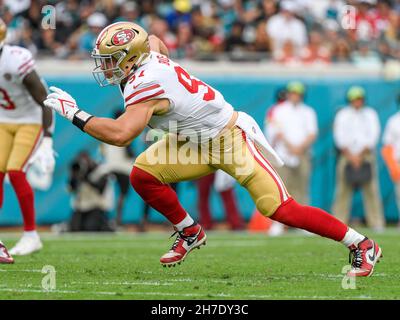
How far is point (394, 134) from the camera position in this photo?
43.0 feet

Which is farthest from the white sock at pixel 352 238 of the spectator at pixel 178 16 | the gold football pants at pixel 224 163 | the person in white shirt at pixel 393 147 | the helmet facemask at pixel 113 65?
the spectator at pixel 178 16

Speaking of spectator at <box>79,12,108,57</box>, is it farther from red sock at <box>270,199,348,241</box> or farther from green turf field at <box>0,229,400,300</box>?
red sock at <box>270,199,348,241</box>

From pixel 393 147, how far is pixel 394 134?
→ 0.18 m

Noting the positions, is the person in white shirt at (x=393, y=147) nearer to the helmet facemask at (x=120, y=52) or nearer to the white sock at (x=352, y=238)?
the white sock at (x=352, y=238)

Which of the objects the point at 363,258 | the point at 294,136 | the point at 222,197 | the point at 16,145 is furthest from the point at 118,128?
the point at 294,136

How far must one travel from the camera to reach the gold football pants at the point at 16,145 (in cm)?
787

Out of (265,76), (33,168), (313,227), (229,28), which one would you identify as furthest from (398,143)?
(313,227)

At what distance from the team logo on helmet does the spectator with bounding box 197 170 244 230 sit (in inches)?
255

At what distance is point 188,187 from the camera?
13305 mm

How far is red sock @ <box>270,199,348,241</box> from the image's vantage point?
6156 millimetres

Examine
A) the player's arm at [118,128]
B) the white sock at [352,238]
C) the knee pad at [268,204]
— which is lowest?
the white sock at [352,238]

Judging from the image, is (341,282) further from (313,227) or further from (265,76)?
(265,76)

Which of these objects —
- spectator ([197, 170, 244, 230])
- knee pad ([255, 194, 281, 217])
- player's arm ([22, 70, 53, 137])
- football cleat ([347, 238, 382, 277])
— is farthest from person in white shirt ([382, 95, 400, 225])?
knee pad ([255, 194, 281, 217])

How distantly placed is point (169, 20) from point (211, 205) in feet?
9.42
